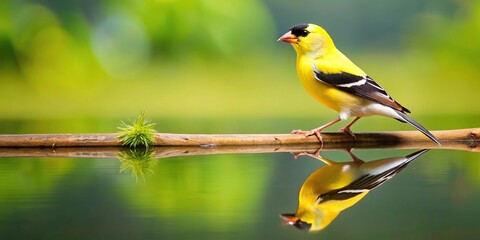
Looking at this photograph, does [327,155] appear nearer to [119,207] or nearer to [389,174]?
[389,174]

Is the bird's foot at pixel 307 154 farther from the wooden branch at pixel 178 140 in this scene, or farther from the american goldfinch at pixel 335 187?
the wooden branch at pixel 178 140

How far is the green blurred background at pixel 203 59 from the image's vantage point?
571 cm

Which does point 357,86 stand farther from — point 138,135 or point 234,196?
point 234,196

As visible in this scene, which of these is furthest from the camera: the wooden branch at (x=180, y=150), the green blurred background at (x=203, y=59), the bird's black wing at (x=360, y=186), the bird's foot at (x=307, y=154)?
the green blurred background at (x=203, y=59)

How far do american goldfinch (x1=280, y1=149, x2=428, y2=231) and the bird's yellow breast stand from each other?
319 mm

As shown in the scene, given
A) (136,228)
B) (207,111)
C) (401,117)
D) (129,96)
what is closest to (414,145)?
(401,117)

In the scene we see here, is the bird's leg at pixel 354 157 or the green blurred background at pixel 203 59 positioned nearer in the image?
the bird's leg at pixel 354 157

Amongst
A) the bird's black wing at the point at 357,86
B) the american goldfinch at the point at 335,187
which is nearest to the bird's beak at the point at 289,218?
the american goldfinch at the point at 335,187

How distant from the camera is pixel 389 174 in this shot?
3.49 m

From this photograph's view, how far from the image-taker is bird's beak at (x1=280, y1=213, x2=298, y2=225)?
2.59 meters

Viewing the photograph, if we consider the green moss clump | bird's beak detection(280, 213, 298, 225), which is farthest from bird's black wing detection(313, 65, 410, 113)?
bird's beak detection(280, 213, 298, 225)

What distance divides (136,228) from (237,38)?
11.7 feet

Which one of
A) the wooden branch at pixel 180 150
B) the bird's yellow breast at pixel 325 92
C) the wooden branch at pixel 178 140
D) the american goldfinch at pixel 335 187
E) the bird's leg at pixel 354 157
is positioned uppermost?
the bird's yellow breast at pixel 325 92

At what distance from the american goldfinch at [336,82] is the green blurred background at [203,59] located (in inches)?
50.4
